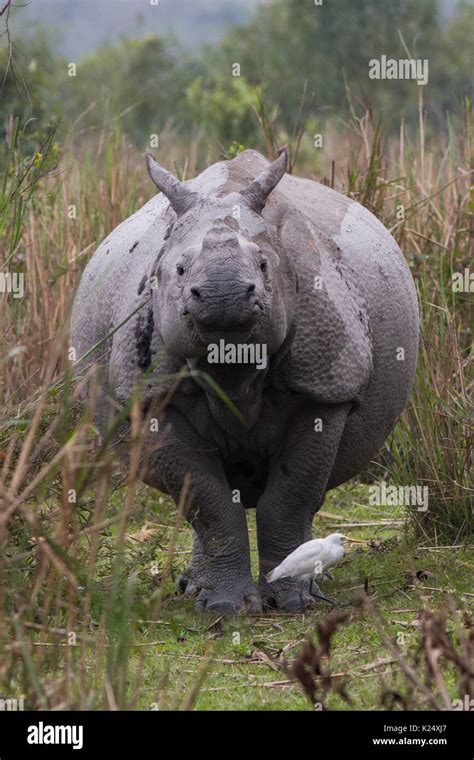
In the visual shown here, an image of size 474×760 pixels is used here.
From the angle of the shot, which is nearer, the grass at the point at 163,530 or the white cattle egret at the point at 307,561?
the grass at the point at 163,530

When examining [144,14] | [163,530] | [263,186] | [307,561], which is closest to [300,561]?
[307,561]

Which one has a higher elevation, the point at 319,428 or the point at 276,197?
the point at 276,197

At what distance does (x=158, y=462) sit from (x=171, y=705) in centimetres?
157

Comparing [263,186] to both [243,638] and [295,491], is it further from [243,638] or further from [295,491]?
[243,638]

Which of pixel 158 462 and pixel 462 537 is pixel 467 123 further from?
pixel 158 462

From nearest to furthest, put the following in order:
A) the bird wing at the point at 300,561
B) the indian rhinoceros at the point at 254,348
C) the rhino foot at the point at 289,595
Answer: the indian rhinoceros at the point at 254,348 < the bird wing at the point at 300,561 < the rhino foot at the point at 289,595

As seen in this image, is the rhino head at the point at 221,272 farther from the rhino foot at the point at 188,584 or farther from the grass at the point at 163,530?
the rhino foot at the point at 188,584

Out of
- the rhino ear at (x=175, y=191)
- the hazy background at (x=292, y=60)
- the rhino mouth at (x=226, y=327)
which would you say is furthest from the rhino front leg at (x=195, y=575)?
the hazy background at (x=292, y=60)

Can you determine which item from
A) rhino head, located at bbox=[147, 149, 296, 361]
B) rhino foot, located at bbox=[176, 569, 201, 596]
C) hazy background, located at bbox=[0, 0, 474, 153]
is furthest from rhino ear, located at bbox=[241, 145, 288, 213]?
hazy background, located at bbox=[0, 0, 474, 153]

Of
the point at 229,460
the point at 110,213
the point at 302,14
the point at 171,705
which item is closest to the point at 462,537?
the point at 229,460

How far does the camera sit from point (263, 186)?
5684mm

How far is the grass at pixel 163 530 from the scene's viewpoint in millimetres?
4012

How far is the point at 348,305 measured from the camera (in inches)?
236

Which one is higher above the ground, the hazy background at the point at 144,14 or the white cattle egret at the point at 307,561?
the hazy background at the point at 144,14
